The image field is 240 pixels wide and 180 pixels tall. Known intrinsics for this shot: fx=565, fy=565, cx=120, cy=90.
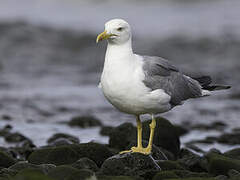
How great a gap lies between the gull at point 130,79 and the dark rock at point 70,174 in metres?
1.20

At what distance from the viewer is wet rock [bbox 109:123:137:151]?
841cm

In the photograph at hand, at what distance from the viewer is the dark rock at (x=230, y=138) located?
31.4 ft

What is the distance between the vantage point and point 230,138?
9.71 metres

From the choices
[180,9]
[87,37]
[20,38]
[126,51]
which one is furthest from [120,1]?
[126,51]

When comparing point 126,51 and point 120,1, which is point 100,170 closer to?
point 126,51

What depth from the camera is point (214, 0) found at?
24.7 metres

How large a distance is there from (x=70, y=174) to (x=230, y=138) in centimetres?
476

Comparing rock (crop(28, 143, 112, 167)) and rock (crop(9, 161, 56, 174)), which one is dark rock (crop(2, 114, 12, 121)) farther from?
rock (crop(9, 161, 56, 174))

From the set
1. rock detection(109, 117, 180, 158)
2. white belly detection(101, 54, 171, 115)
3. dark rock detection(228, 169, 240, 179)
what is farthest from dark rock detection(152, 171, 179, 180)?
rock detection(109, 117, 180, 158)

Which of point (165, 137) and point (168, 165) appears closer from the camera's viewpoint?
point (168, 165)

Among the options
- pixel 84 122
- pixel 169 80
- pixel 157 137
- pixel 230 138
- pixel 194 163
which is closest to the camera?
pixel 169 80

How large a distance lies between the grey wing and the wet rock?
1156mm

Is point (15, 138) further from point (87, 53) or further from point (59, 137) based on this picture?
point (87, 53)

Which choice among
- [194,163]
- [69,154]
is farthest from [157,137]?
[69,154]
